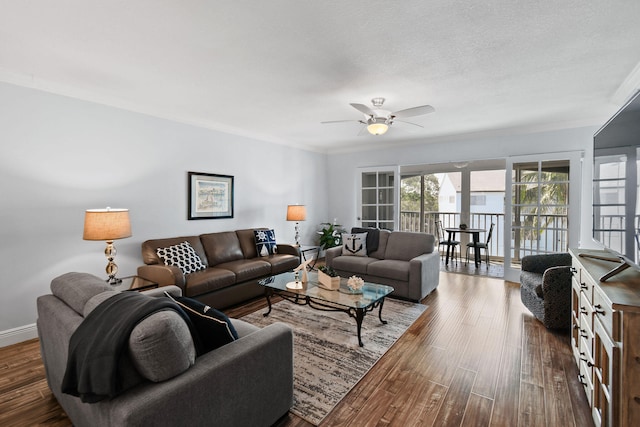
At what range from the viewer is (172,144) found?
408 centimetres

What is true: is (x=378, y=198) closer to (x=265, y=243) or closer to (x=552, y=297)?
(x=265, y=243)

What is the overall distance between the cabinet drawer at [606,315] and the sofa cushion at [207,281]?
3.29 m

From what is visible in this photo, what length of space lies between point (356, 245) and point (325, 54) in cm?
301

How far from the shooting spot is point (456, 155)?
546cm

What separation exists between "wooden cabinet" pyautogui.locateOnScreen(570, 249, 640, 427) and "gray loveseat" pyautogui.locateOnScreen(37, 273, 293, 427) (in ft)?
5.22

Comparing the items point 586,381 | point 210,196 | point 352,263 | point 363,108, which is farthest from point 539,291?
point 210,196

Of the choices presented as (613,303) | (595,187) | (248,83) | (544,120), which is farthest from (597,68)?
(248,83)

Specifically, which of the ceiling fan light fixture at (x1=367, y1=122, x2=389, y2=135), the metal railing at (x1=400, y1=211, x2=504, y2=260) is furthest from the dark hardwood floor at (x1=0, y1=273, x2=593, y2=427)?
the metal railing at (x1=400, y1=211, x2=504, y2=260)

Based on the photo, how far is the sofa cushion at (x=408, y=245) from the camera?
4.40m

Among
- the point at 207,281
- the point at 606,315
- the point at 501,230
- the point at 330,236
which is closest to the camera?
the point at 606,315

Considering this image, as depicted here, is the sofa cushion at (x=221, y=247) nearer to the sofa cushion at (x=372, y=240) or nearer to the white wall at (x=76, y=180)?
the white wall at (x=76, y=180)

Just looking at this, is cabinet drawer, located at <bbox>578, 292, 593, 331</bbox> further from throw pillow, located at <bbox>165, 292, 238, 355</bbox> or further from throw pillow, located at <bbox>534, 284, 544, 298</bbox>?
throw pillow, located at <bbox>165, 292, 238, 355</bbox>

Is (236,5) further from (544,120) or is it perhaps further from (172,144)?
(544,120)

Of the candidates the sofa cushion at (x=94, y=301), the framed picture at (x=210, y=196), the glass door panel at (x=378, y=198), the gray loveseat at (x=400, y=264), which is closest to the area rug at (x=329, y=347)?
the gray loveseat at (x=400, y=264)
